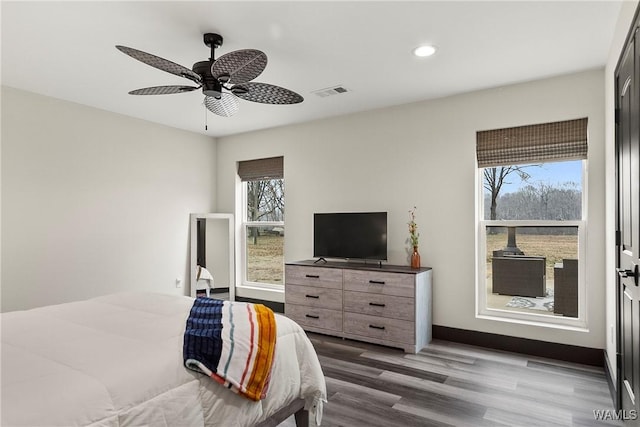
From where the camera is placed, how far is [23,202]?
3.81 m

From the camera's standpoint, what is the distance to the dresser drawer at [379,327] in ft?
12.5

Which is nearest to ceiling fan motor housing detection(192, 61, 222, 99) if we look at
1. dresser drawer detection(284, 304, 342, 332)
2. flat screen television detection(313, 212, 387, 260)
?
flat screen television detection(313, 212, 387, 260)

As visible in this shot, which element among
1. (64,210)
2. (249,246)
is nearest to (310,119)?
(249,246)

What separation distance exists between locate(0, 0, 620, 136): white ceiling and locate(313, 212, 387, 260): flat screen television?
1383 mm

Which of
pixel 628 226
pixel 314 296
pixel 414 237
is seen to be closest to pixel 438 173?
pixel 414 237

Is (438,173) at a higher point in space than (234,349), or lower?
higher

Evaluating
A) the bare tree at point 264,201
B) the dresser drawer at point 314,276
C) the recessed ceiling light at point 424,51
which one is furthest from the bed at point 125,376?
the bare tree at point 264,201

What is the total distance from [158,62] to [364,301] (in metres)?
2.93

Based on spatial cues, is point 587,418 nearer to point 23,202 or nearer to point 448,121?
point 448,121

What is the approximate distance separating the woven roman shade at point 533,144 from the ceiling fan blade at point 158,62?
9.46 feet

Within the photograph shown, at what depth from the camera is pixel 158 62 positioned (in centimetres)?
233

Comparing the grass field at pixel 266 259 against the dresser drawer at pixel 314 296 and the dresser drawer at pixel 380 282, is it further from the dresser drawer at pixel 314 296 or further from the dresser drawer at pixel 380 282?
the dresser drawer at pixel 380 282

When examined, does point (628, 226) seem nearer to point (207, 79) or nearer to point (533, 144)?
point (533, 144)

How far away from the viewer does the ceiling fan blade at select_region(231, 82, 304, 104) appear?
8.91 ft
